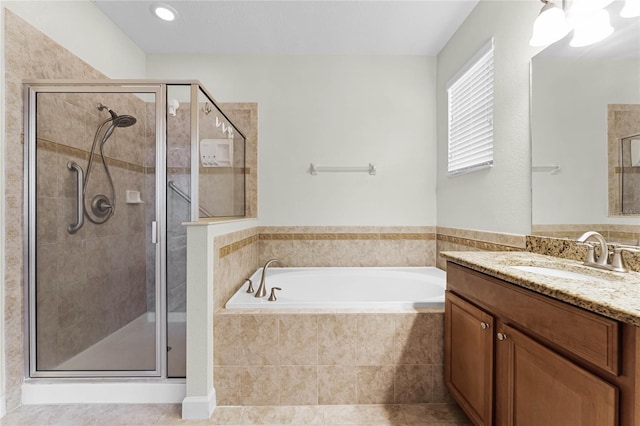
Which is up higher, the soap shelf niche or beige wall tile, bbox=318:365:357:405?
the soap shelf niche

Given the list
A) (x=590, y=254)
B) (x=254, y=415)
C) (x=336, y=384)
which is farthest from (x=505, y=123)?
(x=254, y=415)

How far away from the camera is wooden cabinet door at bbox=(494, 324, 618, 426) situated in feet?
2.42

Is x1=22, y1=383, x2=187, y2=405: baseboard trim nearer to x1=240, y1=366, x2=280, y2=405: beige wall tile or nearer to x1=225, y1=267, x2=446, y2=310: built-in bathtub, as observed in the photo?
x1=240, y1=366, x2=280, y2=405: beige wall tile

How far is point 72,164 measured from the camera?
1.72 metres

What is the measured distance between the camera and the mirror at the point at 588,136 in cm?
113

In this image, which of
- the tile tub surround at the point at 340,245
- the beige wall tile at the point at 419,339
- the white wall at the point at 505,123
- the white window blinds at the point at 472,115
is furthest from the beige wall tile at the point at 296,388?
the white window blinds at the point at 472,115

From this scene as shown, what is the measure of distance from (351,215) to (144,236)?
169cm

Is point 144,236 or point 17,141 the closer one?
point 17,141

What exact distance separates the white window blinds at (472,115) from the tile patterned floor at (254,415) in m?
1.53

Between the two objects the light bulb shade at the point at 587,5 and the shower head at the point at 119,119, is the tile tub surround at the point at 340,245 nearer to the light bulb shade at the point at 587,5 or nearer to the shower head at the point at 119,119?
the shower head at the point at 119,119

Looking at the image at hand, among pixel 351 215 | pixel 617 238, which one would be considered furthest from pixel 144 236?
pixel 617 238

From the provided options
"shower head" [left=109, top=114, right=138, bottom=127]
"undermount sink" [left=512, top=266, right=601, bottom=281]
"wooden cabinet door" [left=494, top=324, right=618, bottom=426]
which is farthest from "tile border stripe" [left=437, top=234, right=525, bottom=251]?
"shower head" [left=109, top=114, right=138, bottom=127]

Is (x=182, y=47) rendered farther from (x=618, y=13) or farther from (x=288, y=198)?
(x=618, y=13)

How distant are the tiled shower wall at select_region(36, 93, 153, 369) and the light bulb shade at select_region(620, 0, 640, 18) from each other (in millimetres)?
2283
